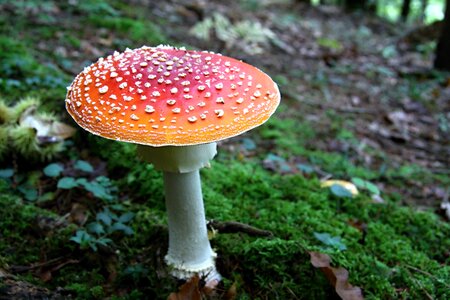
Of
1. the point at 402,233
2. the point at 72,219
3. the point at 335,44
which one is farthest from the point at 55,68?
the point at 335,44

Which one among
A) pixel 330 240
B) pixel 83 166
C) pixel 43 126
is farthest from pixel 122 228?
pixel 330 240

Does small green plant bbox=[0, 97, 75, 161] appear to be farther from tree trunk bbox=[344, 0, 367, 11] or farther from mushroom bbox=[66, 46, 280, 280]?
tree trunk bbox=[344, 0, 367, 11]

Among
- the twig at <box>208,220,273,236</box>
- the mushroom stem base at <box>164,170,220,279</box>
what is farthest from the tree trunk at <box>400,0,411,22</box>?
the mushroom stem base at <box>164,170,220,279</box>

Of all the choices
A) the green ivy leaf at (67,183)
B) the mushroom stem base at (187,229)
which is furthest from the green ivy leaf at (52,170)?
the mushroom stem base at (187,229)

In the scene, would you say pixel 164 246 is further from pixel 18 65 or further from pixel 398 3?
pixel 398 3

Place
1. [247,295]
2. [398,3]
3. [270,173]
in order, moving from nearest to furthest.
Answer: [247,295], [270,173], [398,3]

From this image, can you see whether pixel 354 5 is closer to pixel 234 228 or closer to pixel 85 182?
pixel 234 228
